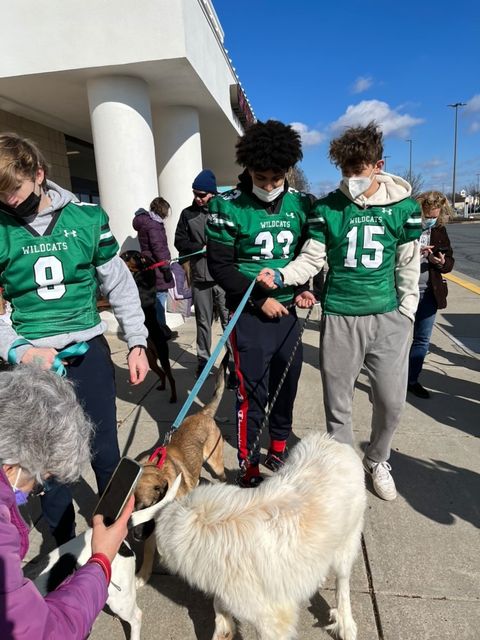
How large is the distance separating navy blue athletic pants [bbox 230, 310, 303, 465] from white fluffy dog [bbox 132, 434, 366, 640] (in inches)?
39.3

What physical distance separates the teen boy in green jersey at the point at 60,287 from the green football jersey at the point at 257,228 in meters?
0.72

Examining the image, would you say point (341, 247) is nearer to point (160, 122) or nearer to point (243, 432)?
point (243, 432)

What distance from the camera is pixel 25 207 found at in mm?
1781

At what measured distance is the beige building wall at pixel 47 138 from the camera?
784 cm

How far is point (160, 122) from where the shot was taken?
8.34m

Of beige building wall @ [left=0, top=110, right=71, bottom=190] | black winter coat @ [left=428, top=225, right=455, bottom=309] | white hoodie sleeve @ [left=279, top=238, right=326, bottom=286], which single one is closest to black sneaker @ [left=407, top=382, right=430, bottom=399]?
black winter coat @ [left=428, top=225, right=455, bottom=309]

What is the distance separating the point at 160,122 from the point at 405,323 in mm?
7611

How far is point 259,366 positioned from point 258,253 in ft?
2.43

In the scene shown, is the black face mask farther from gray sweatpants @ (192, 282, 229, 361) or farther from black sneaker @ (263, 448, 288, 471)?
gray sweatpants @ (192, 282, 229, 361)

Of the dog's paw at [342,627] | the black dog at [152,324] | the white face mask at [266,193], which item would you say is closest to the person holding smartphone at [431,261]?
the white face mask at [266,193]

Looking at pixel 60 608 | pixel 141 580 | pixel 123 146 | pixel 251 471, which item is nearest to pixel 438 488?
pixel 251 471

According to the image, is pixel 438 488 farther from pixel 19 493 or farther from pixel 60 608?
pixel 19 493

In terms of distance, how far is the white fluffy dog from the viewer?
149 cm

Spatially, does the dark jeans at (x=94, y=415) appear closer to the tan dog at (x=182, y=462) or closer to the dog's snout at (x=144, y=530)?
the tan dog at (x=182, y=462)
